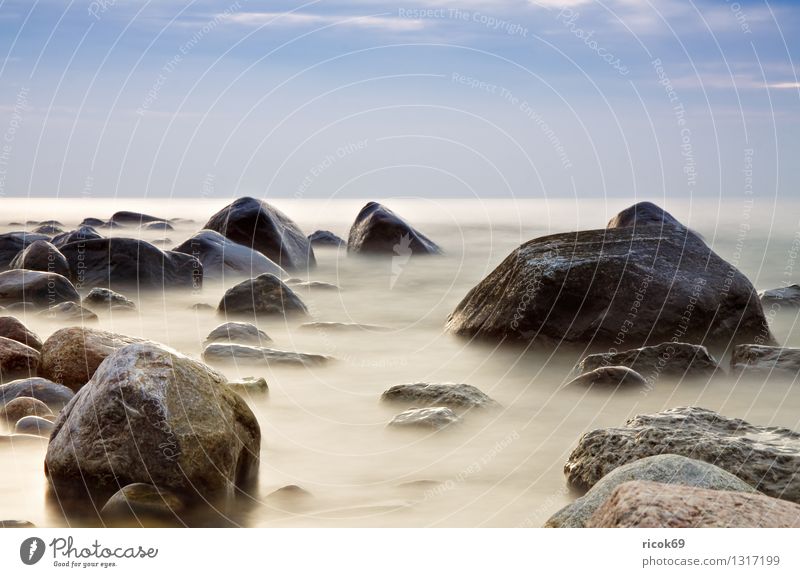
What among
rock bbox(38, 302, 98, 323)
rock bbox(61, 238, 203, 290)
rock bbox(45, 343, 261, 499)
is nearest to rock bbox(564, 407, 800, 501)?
rock bbox(45, 343, 261, 499)

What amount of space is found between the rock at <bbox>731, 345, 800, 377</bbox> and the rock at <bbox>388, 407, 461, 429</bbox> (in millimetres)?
2831

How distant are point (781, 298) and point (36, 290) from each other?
943 centimetres

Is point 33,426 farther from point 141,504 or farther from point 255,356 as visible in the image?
point 255,356

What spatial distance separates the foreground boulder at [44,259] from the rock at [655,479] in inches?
403

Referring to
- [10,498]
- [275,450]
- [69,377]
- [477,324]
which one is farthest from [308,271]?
[10,498]

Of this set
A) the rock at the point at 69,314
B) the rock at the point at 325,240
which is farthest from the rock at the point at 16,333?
the rock at the point at 325,240

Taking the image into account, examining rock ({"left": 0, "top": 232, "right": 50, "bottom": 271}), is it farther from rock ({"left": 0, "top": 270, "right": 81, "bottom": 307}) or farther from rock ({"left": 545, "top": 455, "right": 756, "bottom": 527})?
rock ({"left": 545, "top": 455, "right": 756, "bottom": 527})

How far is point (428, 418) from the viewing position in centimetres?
588

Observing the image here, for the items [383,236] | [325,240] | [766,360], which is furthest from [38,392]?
[325,240]

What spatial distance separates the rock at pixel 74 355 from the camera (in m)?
6.48

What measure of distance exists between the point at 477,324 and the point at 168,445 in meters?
4.77

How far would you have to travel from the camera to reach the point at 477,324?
892 centimetres
